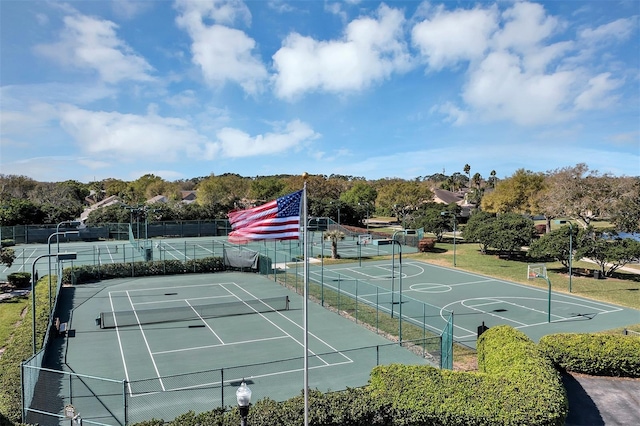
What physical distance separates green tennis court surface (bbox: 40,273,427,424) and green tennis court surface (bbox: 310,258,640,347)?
10.9ft

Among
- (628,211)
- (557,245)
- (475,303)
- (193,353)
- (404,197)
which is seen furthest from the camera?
(404,197)

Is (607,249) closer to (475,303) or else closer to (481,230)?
(481,230)

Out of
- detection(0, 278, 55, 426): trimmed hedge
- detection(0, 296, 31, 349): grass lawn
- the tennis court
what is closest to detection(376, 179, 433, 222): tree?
the tennis court

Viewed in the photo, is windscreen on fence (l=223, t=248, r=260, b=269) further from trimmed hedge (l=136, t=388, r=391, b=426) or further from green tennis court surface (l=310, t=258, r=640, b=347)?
trimmed hedge (l=136, t=388, r=391, b=426)

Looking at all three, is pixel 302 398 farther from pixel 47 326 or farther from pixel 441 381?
pixel 47 326

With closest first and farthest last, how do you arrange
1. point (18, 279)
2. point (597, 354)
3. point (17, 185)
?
point (597, 354), point (18, 279), point (17, 185)

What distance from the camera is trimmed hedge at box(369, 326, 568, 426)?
1201cm

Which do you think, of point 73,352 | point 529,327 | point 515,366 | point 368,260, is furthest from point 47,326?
point 368,260

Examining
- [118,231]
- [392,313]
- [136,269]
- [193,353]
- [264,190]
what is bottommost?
[193,353]

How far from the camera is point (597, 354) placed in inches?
688

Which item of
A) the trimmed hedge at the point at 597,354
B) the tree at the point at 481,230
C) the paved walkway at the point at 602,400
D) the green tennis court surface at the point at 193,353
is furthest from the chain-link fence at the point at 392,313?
the tree at the point at 481,230

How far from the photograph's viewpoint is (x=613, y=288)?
109 ft

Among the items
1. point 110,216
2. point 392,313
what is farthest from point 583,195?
point 110,216

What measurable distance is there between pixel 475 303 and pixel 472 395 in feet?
59.9
